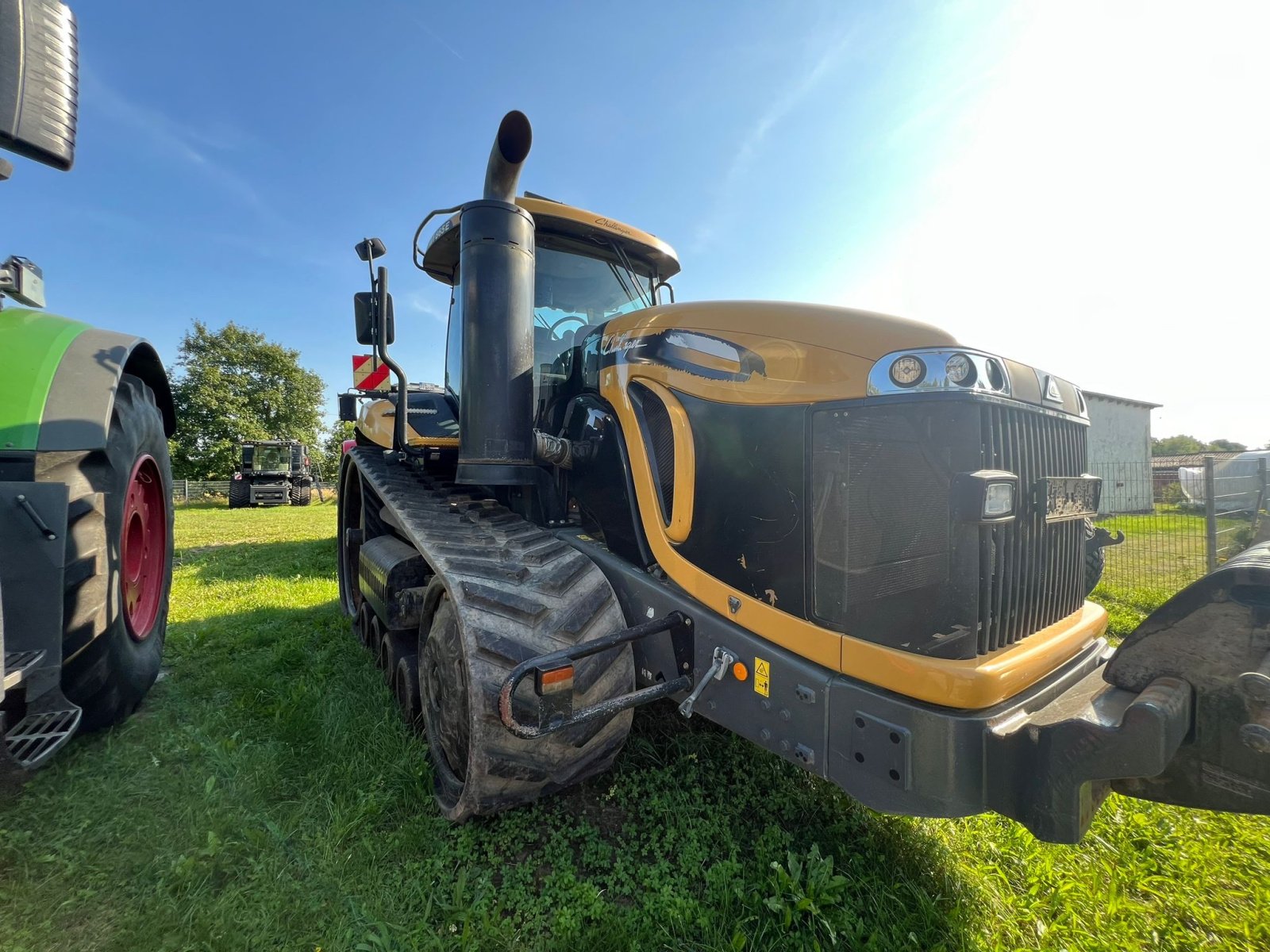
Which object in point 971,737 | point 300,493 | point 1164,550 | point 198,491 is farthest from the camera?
point 198,491

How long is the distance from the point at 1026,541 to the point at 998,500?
1.09ft

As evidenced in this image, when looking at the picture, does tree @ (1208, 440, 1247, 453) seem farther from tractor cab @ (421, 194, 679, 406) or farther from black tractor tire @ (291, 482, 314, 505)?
black tractor tire @ (291, 482, 314, 505)

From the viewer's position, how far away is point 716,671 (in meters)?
1.85

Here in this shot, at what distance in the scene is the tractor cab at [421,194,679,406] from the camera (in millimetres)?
3041

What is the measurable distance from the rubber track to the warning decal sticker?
49cm

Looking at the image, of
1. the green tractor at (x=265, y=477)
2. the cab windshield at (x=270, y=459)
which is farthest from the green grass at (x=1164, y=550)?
the cab windshield at (x=270, y=459)

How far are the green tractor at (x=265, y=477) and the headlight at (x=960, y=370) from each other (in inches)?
1088

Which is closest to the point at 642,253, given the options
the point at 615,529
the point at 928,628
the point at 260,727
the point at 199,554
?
the point at 615,529

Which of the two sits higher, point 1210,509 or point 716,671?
point 1210,509

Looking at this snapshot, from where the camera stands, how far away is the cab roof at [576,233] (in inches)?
118

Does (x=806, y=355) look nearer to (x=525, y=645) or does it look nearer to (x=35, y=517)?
(x=525, y=645)

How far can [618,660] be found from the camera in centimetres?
209

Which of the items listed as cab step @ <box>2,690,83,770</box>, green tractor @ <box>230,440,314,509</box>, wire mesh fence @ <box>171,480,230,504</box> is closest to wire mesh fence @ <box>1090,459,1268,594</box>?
cab step @ <box>2,690,83,770</box>

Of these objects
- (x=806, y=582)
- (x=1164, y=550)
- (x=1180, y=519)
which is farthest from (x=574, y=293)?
(x=1180, y=519)
